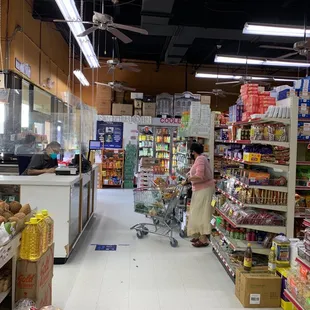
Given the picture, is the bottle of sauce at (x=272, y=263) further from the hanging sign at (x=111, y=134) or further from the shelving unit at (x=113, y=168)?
the hanging sign at (x=111, y=134)

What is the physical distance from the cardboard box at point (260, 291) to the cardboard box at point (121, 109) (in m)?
9.99

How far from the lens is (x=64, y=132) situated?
27.9 ft

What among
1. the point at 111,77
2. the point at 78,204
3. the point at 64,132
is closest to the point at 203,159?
the point at 78,204

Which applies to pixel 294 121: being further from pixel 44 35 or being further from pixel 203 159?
pixel 44 35

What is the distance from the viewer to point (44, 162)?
595 cm

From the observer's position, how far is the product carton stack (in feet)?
13.5

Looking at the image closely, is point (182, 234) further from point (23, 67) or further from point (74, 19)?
point (23, 67)

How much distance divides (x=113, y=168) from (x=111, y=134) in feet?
4.42

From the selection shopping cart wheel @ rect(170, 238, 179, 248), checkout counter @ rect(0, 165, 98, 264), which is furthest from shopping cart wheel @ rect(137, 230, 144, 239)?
checkout counter @ rect(0, 165, 98, 264)

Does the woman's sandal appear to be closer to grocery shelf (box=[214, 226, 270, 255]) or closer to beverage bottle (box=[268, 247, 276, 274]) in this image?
grocery shelf (box=[214, 226, 270, 255])

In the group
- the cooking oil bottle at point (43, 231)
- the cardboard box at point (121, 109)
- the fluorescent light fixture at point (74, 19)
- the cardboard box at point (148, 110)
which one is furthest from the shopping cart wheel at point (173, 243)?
the cardboard box at point (121, 109)

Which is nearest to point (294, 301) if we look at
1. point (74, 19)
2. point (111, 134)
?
point (74, 19)

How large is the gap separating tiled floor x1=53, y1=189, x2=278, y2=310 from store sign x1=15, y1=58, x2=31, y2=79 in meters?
4.25

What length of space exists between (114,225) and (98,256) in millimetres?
1774
